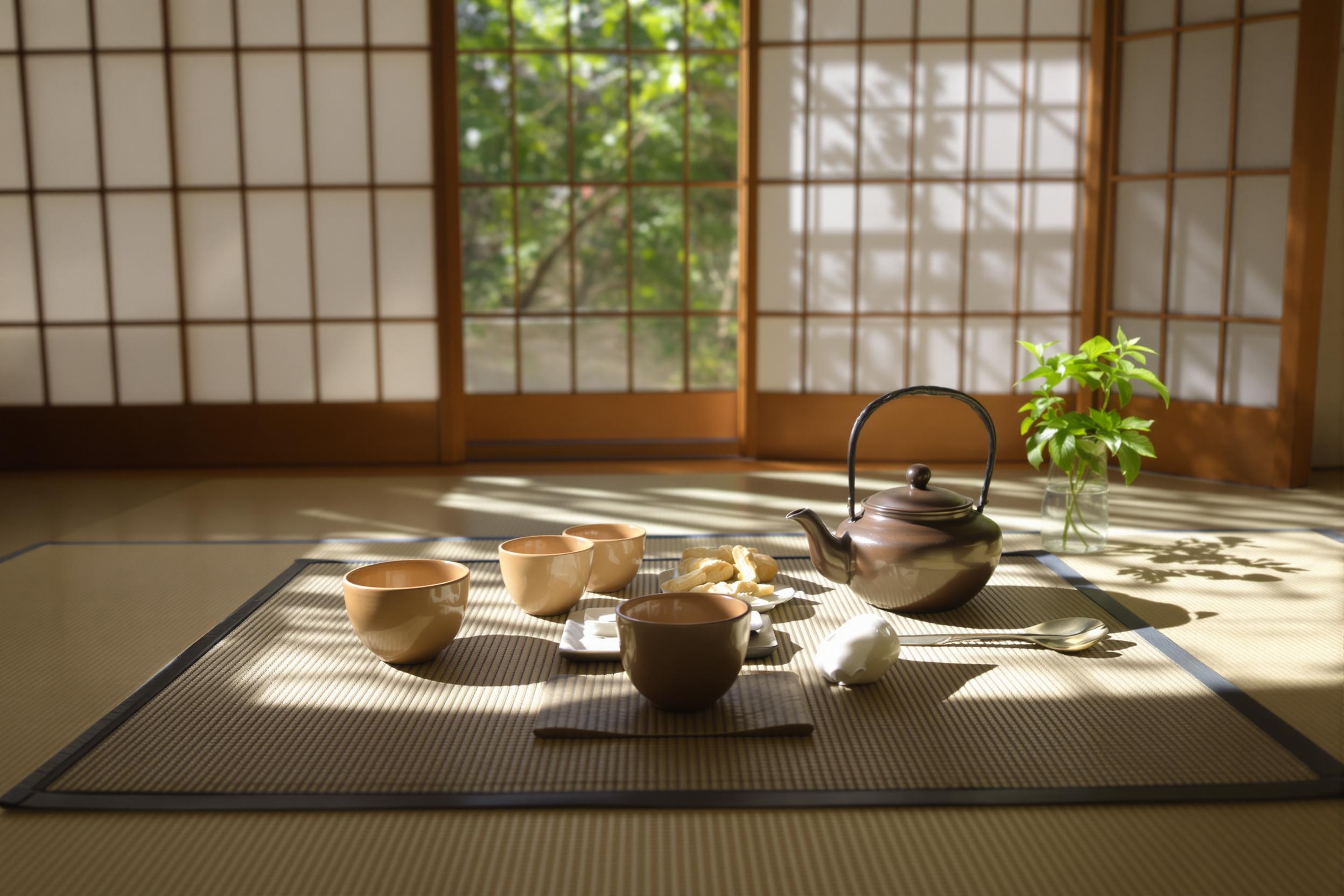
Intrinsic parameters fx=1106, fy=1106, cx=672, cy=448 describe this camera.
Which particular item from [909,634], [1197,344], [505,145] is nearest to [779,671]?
[909,634]

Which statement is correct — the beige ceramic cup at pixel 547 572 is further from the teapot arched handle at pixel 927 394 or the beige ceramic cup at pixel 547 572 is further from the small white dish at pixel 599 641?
the teapot arched handle at pixel 927 394

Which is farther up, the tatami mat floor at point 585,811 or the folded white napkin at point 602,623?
the folded white napkin at point 602,623

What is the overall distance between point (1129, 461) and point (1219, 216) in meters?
1.66

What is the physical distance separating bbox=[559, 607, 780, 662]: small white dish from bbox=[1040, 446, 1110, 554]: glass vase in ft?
3.48

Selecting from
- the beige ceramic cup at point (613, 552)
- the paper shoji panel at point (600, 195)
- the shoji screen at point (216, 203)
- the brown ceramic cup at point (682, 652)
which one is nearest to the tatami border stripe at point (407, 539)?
the beige ceramic cup at point (613, 552)

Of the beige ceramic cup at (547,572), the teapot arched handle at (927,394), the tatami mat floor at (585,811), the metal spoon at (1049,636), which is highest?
the teapot arched handle at (927,394)

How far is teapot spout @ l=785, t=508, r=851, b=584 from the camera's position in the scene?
5.68 ft

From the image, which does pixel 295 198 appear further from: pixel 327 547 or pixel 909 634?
pixel 909 634

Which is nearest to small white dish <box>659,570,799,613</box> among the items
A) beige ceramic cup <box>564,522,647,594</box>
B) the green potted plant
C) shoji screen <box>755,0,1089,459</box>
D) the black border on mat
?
beige ceramic cup <box>564,522,647,594</box>

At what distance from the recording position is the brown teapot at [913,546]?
169 centimetres

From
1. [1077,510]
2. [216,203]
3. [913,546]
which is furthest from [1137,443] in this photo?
[216,203]

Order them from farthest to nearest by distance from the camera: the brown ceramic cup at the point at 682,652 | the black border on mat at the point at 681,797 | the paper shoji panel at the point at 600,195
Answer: the paper shoji panel at the point at 600,195 → the brown ceramic cup at the point at 682,652 → the black border on mat at the point at 681,797

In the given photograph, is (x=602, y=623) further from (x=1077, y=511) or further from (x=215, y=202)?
(x=215, y=202)

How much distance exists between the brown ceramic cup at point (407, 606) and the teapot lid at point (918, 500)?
0.66 metres
